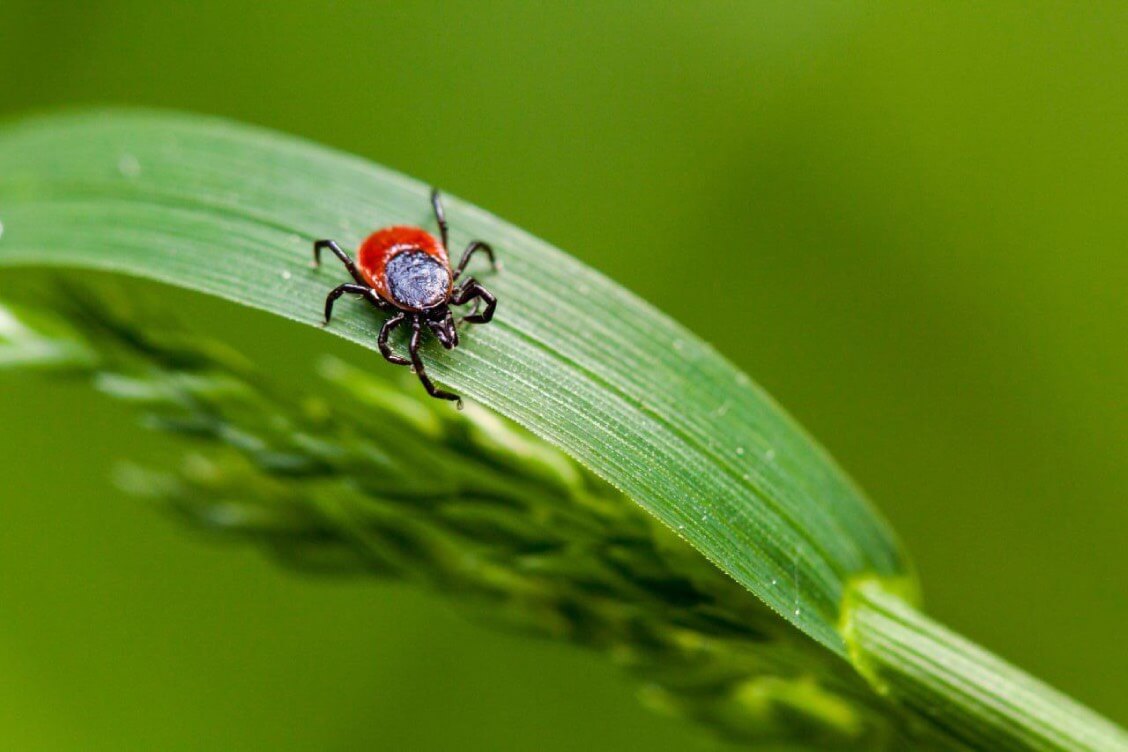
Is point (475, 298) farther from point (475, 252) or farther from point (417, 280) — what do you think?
point (417, 280)

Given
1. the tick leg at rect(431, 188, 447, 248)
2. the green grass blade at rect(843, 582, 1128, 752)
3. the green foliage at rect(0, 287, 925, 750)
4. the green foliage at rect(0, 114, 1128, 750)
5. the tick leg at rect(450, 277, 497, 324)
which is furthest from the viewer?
the tick leg at rect(431, 188, 447, 248)

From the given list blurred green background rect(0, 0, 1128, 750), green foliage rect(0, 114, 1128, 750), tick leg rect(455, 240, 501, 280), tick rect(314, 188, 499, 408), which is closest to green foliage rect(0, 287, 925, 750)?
green foliage rect(0, 114, 1128, 750)

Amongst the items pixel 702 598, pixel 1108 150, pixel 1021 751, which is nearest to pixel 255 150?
pixel 702 598

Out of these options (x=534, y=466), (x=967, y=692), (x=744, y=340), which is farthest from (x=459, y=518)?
(x=744, y=340)

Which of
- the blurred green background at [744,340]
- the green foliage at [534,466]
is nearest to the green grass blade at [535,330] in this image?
the green foliage at [534,466]

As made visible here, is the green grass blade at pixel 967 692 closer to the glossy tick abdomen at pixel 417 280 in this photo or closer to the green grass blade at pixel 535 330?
the green grass blade at pixel 535 330

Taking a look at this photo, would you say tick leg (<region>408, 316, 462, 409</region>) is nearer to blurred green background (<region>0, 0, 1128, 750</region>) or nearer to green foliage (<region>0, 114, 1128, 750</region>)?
green foliage (<region>0, 114, 1128, 750</region>)
